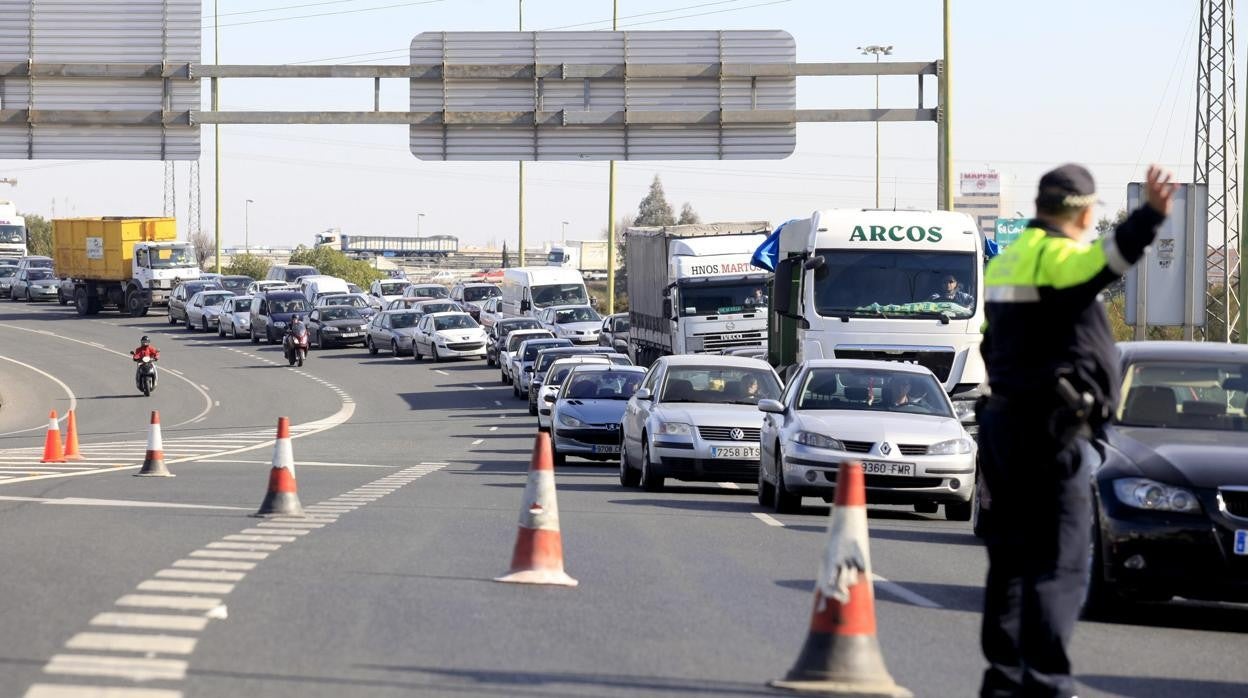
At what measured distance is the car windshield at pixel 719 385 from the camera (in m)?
21.6

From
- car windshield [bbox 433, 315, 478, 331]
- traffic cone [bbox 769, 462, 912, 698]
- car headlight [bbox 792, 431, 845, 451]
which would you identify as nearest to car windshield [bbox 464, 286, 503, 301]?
car windshield [bbox 433, 315, 478, 331]

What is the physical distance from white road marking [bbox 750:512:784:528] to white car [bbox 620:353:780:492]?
2967 millimetres

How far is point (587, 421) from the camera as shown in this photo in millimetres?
27516

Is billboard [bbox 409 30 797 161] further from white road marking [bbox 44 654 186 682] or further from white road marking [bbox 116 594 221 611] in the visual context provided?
white road marking [bbox 44 654 186 682]

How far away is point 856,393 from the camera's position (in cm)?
1822

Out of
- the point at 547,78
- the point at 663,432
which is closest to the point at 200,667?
the point at 663,432

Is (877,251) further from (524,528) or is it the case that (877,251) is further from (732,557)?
(524,528)

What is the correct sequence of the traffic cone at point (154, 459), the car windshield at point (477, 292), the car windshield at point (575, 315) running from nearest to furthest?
the traffic cone at point (154, 459), the car windshield at point (575, 315), the car windshield at point (477, 292)

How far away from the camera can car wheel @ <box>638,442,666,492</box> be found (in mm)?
20484

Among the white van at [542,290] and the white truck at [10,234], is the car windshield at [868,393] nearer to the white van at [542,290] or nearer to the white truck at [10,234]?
the white van at [542,290]

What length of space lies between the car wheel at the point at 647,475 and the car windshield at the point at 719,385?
922mm

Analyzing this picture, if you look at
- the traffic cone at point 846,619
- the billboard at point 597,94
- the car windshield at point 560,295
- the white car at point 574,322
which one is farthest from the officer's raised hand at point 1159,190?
the car windshield at point 560,295

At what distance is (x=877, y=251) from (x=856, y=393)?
6.33m

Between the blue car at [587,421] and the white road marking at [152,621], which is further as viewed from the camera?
the blue car at [587,421]
